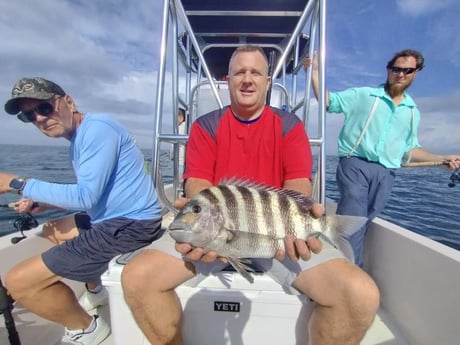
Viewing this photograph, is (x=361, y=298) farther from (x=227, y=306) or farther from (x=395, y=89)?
(x=395, y=89)

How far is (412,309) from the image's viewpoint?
2135 mm

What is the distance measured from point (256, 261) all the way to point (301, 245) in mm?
474

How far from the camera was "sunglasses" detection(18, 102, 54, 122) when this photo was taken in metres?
1.81

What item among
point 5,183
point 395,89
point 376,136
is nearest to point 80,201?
point 5,183

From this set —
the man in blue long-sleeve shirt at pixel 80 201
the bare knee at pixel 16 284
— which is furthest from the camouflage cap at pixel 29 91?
the bare knee at pixel 16 284

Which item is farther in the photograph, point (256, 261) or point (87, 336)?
point (87, 336)

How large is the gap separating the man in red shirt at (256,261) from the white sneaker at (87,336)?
25.5 inches

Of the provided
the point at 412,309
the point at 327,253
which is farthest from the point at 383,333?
the point at 327,253

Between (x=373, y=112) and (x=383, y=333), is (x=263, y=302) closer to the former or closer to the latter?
(x=383, y=333)

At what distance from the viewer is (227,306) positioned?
1.76 meters

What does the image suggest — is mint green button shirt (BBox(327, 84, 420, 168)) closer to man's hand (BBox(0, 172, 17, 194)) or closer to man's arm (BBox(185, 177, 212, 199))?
man's arm (BBox(185, 177, 212, 199))

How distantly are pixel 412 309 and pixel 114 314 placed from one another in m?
2.02

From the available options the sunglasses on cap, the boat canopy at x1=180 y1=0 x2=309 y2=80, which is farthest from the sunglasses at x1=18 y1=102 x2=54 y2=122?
the boat canopy at x1=180 y1=0 x2=309 y2=80

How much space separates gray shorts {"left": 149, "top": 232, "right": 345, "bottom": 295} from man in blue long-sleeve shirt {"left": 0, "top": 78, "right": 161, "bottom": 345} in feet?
1.26
